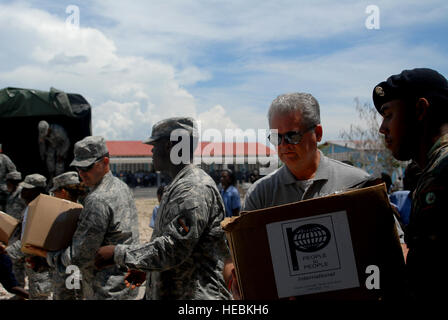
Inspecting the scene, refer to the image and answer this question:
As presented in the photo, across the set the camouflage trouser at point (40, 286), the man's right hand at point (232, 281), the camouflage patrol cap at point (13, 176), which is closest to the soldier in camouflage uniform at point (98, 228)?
the man's right hand at point (232, 281)

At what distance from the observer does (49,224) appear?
326 centimetres

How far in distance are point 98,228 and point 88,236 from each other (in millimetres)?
90

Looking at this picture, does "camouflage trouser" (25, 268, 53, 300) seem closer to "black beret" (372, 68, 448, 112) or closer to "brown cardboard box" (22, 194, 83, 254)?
"brown cardboard box" (22, 194, 83, 254)

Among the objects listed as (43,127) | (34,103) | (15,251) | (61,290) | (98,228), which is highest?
(34,103)

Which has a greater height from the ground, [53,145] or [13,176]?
[53,145]

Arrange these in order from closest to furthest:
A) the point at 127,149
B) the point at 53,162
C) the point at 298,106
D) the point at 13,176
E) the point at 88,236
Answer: the point at 298,106, the point at 88,236, the point at 13,176, the point at 53,162, the point at 127,149

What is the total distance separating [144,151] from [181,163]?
40292 millimetres

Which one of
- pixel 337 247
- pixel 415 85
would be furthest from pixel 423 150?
pixel 337 247

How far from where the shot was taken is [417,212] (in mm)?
1342

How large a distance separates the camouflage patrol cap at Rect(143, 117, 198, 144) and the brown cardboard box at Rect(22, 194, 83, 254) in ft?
3.27

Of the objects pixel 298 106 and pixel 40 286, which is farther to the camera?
pixel 40 286

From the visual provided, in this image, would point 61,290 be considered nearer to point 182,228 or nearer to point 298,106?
point 182,228

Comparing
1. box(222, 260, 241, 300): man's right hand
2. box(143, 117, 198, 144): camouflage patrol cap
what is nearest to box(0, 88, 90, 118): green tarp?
box(143, 117, 198, 144): camouflage patrol cap
